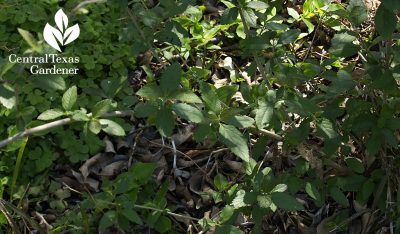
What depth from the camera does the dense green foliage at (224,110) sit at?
7.05 feet

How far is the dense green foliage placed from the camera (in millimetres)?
2148

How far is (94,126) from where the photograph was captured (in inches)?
85.0

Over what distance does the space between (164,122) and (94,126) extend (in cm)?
28

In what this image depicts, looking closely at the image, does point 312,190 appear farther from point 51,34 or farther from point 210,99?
point 51,34

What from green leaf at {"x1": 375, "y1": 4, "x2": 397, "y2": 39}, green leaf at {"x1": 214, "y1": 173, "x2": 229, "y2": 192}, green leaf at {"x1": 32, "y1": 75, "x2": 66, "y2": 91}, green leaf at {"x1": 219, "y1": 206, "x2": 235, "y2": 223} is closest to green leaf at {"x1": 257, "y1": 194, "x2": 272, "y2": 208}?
green leaf at {"x1": 219, "y1": 206, "x2": 235, "y2": 223}

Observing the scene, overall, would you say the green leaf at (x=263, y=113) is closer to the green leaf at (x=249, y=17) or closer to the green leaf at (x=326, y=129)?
the green leaf at (x=326, y=129)

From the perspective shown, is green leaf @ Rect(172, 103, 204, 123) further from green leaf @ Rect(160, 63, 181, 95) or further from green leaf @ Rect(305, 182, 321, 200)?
green leaf @ Rect(305, 182, 321, 200)

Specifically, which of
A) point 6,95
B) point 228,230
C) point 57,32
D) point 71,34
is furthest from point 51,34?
point 228,230

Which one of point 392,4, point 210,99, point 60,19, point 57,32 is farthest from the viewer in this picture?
point 57,32

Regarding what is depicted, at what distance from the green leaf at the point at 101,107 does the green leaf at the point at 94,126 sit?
21 mm

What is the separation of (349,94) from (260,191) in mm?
550

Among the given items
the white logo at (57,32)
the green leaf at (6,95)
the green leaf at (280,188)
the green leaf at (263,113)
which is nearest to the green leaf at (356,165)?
the green leaf at (280,188)

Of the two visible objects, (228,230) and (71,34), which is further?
(71,34)

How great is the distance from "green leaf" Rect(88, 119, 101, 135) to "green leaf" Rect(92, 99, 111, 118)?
0.8 inches
